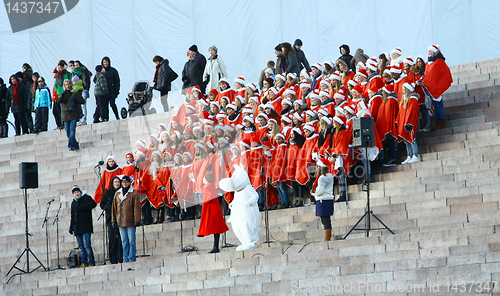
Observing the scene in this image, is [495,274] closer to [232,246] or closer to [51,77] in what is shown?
[232,246]

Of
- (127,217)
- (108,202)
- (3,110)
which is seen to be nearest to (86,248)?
(108,202)

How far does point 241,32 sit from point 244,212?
13.1 meters

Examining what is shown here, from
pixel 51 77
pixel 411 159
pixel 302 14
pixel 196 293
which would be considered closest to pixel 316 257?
pixel 196 293

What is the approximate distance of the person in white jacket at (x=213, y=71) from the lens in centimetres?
1850

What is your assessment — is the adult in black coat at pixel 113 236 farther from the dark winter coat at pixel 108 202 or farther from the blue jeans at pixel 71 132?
the blue jeans at pixel 71 132

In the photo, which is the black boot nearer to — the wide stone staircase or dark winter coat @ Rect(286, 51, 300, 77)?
the wide stone staircase

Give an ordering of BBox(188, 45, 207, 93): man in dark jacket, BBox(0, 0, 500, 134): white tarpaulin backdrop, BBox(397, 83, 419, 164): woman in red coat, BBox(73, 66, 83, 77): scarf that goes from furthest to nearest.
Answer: BBox(0, 0, 500, 134): white tarpaulin backdrop, BBox(73, 66, 83, 77): scarf, BBox(188, 45, 207, 93): man in dark jacket, BBox(397, 83, 419, 164): woman in red coat

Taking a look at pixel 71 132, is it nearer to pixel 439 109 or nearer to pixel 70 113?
pixel 70 113

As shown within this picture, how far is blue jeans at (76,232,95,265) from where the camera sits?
14445mm

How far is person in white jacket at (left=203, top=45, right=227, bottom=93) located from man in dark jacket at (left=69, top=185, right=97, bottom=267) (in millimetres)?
4921

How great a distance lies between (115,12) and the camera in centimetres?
2628

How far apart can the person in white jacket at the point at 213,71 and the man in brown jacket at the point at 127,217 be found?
5.08m

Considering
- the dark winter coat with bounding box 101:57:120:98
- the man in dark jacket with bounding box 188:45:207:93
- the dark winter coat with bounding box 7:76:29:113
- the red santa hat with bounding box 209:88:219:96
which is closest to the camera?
the red santa hat with bounding box 209:88:219:96

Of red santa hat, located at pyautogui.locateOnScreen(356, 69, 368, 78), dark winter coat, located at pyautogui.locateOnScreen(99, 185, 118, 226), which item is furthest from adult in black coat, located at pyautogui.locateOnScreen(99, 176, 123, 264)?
red santa hat, located at pyautogui.locateOnScreen(356, 69, 368, 78)
